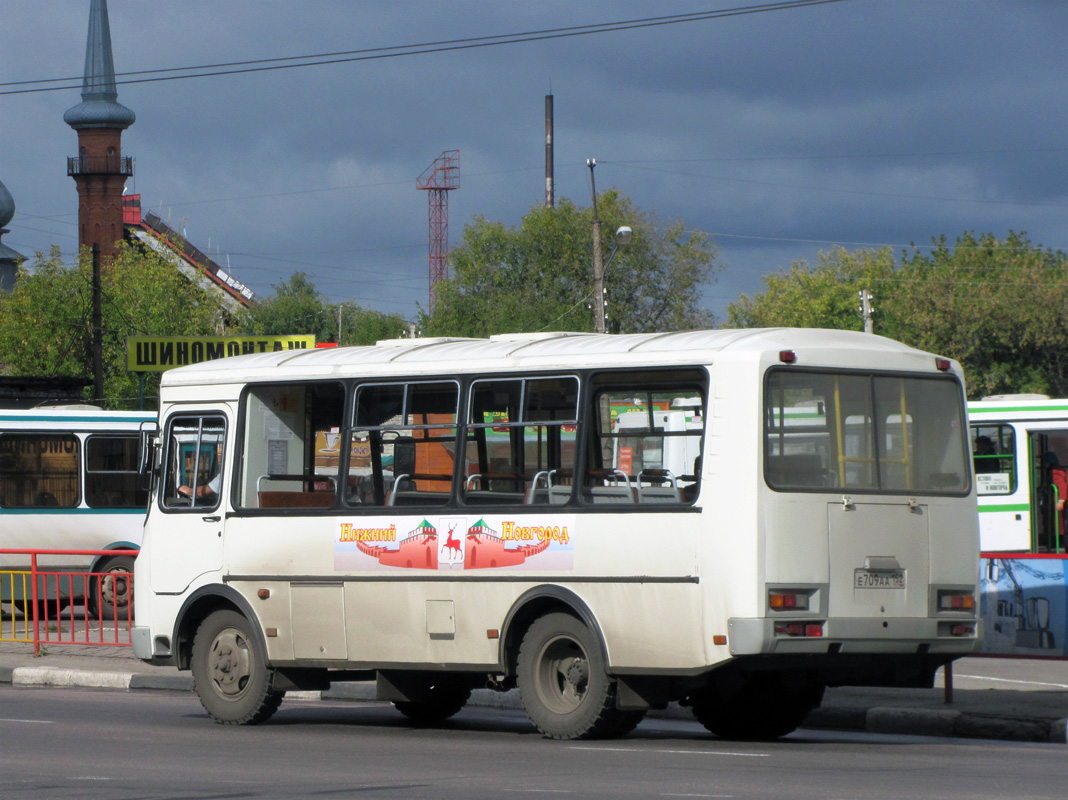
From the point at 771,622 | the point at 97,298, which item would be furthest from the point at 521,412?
the point at 97,298

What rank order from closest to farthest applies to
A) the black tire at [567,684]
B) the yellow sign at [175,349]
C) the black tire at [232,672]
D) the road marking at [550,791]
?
the road marking at [550,791]
the black tire at [567,684]
the black tire at [232,672]
the yellow sign at [175,349]

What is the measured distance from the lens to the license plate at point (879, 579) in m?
10.8

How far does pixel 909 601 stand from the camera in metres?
11.0

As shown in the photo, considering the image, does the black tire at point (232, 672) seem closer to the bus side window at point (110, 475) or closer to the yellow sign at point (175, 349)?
the bus side window at point (110, 475)

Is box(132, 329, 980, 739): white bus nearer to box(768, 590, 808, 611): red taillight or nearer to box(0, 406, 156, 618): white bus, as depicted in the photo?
box(768, 590, 808, 611): red taillight

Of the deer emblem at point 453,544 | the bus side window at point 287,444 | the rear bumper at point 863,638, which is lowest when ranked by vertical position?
the rear bumper at point 863,638

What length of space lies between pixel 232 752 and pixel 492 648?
6.15ft

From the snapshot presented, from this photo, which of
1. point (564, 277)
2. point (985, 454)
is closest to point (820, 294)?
point (564, 277)

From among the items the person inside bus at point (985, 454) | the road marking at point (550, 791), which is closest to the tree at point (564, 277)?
the person inside bus at point (985, 454)

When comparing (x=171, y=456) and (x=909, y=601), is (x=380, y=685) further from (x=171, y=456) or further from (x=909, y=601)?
(x=909, y=601)

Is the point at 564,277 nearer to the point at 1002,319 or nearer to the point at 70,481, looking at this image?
the point at 1002,319

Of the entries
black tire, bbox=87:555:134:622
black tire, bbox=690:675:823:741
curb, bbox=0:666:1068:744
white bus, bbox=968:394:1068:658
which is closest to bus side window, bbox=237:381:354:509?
curb, bbox=0:666:1068:744

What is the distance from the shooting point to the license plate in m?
10.8

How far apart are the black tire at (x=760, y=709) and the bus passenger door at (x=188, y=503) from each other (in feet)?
13.1
